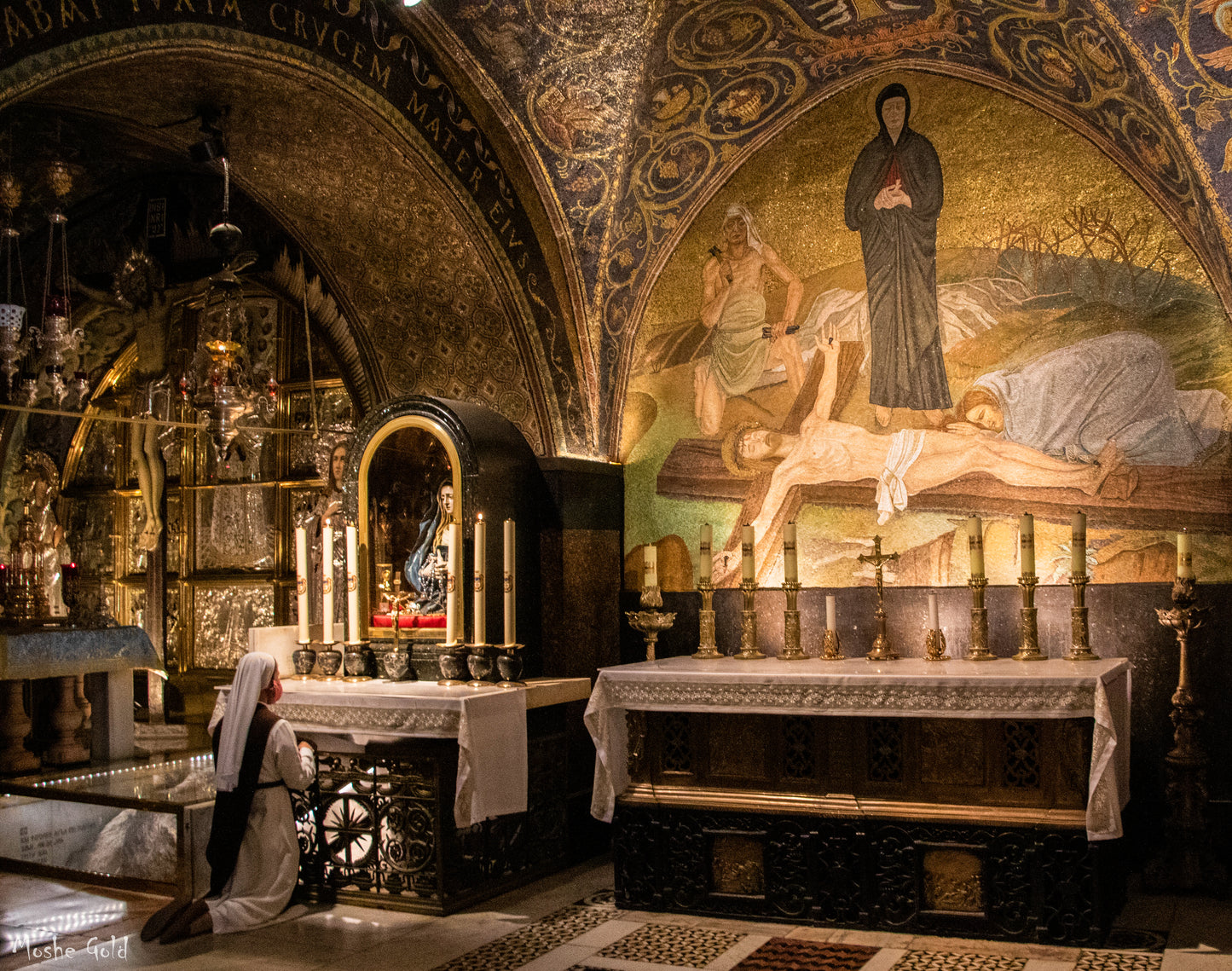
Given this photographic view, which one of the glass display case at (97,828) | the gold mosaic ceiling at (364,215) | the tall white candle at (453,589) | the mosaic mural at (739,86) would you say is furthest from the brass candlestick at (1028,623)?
the glass display case at (97,828)

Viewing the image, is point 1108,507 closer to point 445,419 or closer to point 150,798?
point 445,419

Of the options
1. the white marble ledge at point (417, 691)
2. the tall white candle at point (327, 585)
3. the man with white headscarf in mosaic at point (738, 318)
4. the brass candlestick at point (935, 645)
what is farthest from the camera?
the man with white headscarf in mosaic at point (738, 318)

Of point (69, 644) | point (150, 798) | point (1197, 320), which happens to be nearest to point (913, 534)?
point (1197, 320)

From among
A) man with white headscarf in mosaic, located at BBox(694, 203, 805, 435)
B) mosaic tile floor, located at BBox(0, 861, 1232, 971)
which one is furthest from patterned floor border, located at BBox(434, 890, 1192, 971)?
man with white headscarf in mosaic, located at BBox(694, 203, 805, 435)

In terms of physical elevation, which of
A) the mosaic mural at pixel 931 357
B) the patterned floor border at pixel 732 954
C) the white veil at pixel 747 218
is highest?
the white veil at pixel 747 218

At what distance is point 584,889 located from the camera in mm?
7043

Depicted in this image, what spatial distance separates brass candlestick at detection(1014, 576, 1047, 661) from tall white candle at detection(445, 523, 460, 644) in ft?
10.7

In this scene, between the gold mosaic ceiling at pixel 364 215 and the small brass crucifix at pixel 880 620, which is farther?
the gold mosaic ceiling at pixel 364 215

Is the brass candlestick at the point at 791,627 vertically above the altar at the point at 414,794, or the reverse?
the brass candlestick at the point at 791,627

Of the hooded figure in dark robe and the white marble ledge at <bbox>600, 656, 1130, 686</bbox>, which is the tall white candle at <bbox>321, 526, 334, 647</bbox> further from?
the hooded figure in dark robe

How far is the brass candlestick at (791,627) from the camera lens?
7250 millimetres

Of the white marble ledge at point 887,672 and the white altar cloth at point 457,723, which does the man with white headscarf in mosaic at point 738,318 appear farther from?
the white altar cloth at point 457,723

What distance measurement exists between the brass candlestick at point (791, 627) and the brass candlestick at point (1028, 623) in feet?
4.20

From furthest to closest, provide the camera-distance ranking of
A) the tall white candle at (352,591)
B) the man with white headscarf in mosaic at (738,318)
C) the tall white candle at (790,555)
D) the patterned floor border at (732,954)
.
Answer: the man with white headscarf in mosaic at (738,318)
the tall white candle at (352,591)
the tall white candle at (790,555)
the patterned floor border at (732,954)
